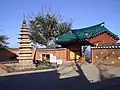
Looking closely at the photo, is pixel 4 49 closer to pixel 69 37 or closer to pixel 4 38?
Answer: pixel 4 38

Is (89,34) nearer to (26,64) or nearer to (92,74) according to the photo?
(26,64)

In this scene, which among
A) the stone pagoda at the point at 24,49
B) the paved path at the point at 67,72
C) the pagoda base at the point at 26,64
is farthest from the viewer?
the stone pagoda at the point at 24,49

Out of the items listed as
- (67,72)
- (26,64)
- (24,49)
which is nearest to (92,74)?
(67,72)

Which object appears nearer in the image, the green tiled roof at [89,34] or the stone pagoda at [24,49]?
the stone pagoda at [24,49]

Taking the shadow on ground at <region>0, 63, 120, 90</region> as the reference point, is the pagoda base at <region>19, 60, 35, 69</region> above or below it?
above

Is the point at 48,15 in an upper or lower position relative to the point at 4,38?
upper

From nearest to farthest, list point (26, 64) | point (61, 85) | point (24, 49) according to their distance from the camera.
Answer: point (61, 85)
point (26, 64)
point (24, 49)

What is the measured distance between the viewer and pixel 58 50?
35188 millimetres

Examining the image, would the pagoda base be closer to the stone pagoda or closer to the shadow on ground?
the stone pagoda

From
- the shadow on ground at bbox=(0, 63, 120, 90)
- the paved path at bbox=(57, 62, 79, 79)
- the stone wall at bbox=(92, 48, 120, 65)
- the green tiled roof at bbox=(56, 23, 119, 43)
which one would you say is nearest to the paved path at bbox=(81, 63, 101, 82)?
the shadow on ground at bbox=(0, 63, 120, 90)

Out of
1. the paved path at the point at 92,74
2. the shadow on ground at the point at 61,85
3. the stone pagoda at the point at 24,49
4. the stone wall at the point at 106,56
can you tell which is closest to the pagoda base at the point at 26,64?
the stone pagoda at the point at 24,49

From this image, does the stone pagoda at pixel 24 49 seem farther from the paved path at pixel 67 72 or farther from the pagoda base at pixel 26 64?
the paved path at pixel 67 72

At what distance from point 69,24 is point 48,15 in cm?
453

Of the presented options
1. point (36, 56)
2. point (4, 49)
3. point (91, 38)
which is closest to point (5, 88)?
point (91, 38)
